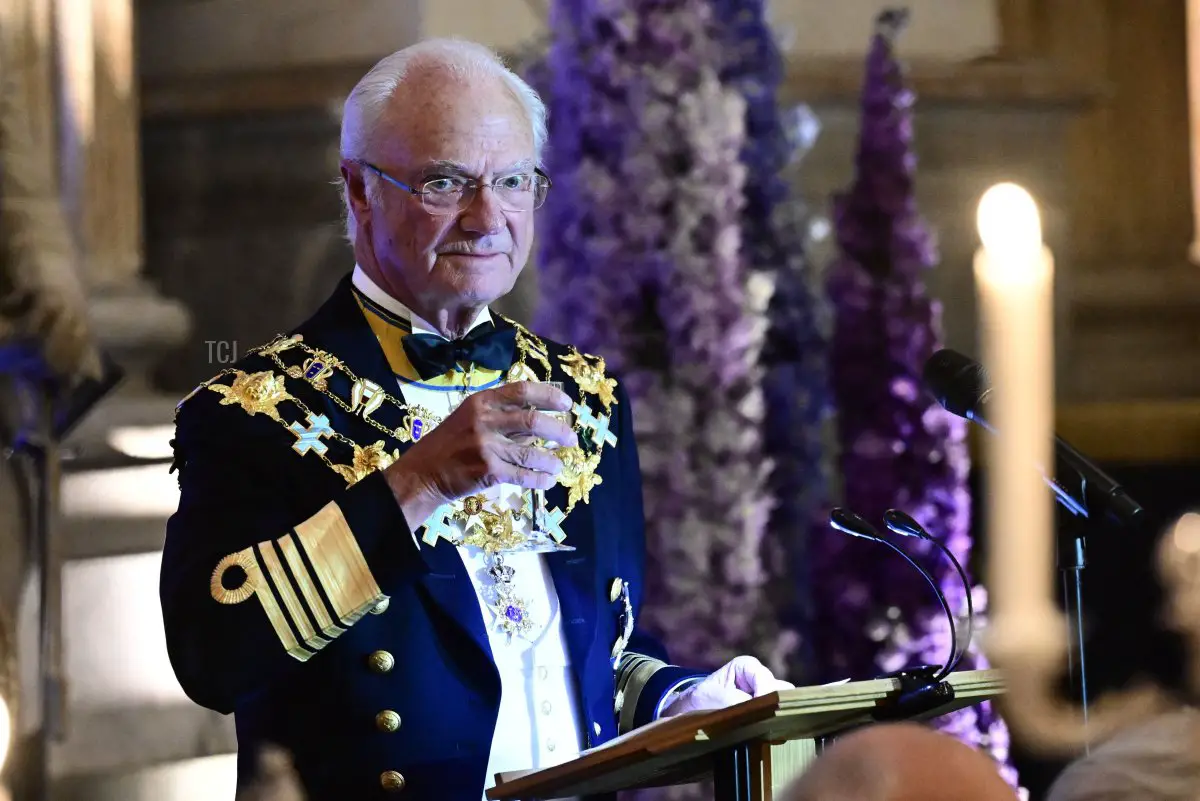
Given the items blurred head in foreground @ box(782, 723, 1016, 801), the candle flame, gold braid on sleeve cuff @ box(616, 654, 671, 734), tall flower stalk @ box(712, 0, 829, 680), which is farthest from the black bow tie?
tall flower stalk @ box(712, 0, 829, 680)

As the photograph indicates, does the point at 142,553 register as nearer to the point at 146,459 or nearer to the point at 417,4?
the point at 146,459

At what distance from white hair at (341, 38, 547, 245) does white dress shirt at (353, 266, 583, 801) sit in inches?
18.6

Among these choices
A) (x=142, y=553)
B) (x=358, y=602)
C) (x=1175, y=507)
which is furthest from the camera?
(x=1175, y=507)

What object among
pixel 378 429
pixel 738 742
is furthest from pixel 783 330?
pixel 738 742

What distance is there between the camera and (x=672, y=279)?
3574mm

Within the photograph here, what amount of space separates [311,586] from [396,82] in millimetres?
673

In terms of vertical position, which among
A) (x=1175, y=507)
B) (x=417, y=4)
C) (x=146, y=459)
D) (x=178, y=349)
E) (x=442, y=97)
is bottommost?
(x=1175, y=507)

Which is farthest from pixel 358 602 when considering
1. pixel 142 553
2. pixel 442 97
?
pixel 142 553

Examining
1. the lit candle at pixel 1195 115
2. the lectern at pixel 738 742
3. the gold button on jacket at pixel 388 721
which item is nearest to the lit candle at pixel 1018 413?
the lectern at pixel 738 742

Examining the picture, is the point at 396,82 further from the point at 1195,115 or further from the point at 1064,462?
the point at 1195,115

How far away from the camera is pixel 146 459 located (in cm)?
346

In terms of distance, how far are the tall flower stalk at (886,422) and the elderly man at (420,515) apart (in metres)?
1.42

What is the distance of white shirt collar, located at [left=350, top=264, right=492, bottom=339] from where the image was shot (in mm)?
2223

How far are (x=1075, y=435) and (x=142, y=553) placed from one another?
2060 mm
